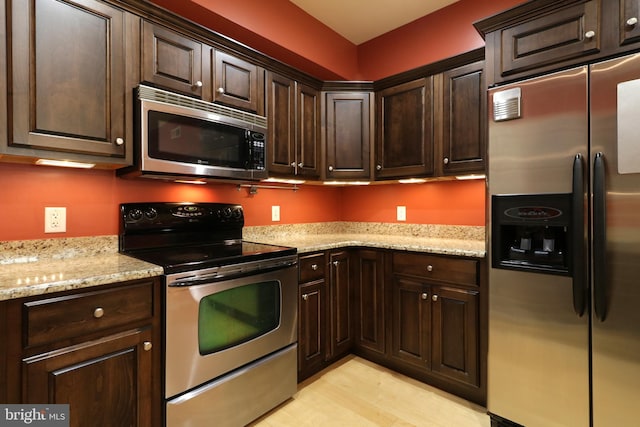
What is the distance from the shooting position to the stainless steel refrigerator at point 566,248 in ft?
4.58

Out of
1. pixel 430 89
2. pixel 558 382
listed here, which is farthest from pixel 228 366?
pixel 430 89

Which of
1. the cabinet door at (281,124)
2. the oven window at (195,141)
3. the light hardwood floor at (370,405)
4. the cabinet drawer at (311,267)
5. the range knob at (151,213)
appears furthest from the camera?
the cabinet door at (281,124)

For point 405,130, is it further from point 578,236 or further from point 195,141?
point 195,141

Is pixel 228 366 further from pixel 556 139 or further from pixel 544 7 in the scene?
pixel 544 7

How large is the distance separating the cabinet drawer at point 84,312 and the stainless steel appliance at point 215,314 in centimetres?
12

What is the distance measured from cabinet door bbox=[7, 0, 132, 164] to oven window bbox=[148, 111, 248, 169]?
0.14 meters

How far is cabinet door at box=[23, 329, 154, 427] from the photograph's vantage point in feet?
3.79

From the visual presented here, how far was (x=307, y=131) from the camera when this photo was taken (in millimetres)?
2602

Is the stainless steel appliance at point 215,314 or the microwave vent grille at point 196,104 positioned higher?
the microwave vent grille at point 196,104

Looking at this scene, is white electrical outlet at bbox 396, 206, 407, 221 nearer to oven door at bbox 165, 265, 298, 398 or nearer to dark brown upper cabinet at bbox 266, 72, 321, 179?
dark brown upper cabinet at bbox 266, 72, 321, 179

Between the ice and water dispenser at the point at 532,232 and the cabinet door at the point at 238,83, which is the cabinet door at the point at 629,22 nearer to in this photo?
the ice and water dispenser at the point at 532,232

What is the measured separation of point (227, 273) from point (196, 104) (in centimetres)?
101

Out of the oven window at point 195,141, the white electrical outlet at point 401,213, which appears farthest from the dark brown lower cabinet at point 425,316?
the oven window at point 195,141

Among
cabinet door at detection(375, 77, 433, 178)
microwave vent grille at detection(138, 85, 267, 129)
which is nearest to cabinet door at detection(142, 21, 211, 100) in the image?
microwave vent grille at detection(138, 85, 267, 129)
